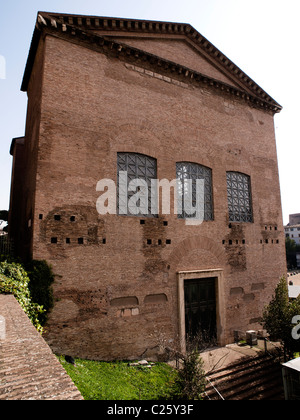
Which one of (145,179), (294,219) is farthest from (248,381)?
(294,219)

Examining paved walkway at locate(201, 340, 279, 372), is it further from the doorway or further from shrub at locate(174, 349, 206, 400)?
shrub at locate(174, 349, 206, 400)

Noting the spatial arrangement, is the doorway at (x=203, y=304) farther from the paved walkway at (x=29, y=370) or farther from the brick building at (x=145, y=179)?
the paved walkway at (x=29, y=370)

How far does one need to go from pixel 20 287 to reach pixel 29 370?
405 centimetres

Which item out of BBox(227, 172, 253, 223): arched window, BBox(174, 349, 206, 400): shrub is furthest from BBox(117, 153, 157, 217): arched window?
BBox(174, 349, 206, 400): shrub

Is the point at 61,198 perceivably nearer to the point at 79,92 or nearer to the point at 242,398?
the point at 79,92

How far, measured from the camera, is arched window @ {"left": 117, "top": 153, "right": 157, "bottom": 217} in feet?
28.1

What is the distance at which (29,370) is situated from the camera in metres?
2.66

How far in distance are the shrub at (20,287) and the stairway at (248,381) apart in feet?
14.8

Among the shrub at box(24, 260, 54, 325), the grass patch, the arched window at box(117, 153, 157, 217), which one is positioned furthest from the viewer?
the arched window at box(117, 153, 157, 217)

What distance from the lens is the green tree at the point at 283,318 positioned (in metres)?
8.34

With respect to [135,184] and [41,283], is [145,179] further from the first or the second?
[41,283]

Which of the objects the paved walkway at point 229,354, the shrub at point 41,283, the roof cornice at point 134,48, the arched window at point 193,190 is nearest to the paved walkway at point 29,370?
the shrub at point 41,283

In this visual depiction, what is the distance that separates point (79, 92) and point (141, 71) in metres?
2.65

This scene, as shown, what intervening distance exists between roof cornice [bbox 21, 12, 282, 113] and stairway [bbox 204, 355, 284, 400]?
10.3 metres
